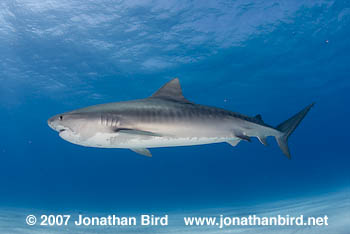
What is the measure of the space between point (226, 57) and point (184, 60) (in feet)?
11.4

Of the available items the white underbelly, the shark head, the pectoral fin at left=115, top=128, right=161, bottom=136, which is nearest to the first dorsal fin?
the white underbelly

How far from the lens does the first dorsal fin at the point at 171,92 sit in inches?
182

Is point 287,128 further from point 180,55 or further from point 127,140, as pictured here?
point 180,55

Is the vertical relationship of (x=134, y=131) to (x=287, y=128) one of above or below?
below

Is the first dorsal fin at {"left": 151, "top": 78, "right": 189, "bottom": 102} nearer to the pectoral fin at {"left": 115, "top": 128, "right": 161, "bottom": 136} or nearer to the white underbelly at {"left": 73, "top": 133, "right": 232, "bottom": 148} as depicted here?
the white underbelly at {"left": 73, "top": 133, "right": 232, "bottom": 148}

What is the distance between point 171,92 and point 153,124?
1057mm

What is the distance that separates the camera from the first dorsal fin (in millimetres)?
4617

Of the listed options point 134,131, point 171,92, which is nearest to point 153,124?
point 134,131

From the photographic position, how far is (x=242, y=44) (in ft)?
62.6

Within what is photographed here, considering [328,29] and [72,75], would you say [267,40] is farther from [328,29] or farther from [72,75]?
[72,75]

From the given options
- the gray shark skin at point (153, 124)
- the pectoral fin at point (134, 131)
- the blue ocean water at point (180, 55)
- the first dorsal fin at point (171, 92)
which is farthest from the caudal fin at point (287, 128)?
the blue ocean water at point (180, 55)

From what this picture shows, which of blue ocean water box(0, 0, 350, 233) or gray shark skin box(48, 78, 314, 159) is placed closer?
gray shark skin box(48, 78, 314, 159)

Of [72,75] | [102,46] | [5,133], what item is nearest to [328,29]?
[102,46]

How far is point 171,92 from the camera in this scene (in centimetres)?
467
